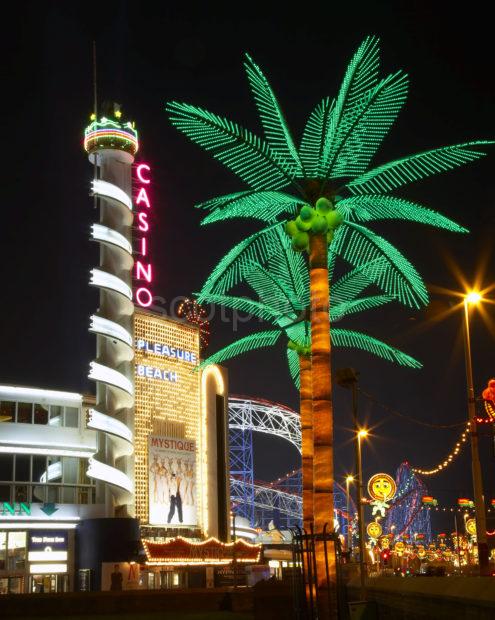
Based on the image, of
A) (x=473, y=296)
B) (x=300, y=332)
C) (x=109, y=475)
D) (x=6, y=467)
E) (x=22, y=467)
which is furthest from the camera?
(x=22, y=467)

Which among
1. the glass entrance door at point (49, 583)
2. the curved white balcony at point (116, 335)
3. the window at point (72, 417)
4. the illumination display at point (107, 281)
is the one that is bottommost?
the glass entrance door at point (49, 583)

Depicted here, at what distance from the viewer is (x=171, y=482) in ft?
171

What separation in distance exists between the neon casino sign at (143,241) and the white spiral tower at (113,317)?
1100 mm

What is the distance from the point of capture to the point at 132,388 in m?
50.0

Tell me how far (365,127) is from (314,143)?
1503 millimetres

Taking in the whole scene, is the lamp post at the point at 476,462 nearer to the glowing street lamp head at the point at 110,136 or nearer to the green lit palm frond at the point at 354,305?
the green lit palm frond at the point at 354,305

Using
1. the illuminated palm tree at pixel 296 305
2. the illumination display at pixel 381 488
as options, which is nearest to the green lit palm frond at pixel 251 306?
the illuminated palm tree at pixel 296 305

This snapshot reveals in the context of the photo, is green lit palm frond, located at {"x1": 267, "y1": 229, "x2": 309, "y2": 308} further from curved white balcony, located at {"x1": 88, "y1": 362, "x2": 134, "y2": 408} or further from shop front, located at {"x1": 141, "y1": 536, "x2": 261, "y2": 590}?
curved white balcony, located at {"x1": 88, "y1": 362, "x2": 134, "y2": 408}

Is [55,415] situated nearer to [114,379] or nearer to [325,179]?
[114,379]

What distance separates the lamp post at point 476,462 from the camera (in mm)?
25952

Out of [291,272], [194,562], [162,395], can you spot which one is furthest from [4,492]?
[291,272]

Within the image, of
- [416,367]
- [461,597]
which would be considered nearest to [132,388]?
[416,367]

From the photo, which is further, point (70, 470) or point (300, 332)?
point (70, 470)

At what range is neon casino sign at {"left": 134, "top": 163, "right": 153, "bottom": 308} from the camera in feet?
174
